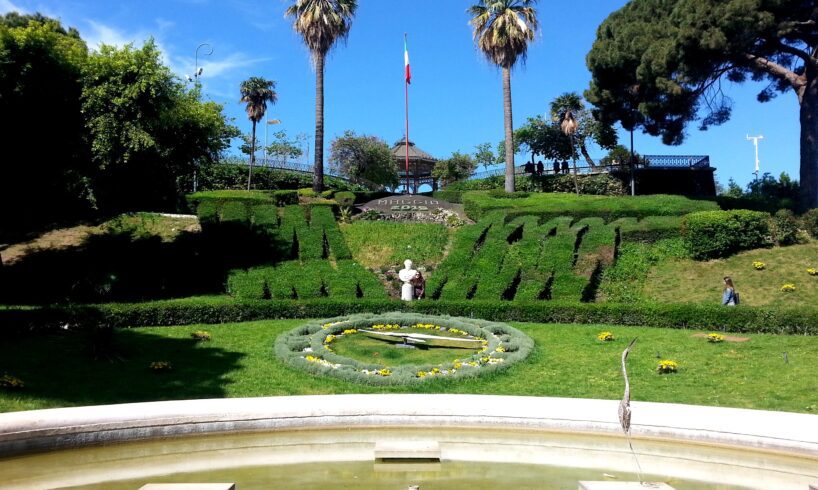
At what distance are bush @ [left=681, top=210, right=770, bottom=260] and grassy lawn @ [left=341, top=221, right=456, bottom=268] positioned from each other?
29.5ft

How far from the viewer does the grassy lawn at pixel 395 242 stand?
22453 mm

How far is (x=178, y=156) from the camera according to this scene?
2094cm

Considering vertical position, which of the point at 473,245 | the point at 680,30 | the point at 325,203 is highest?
the point at 680,30

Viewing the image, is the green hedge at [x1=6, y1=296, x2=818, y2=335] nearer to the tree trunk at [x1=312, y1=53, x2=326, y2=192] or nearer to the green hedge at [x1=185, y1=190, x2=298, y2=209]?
the green hedge at [x1=185, y1=190, x2=298, y2=209]

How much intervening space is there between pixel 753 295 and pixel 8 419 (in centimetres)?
1828

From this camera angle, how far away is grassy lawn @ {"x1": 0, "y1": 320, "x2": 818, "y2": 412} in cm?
959

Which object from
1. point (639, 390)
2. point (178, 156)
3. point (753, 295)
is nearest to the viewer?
point (639, 390)

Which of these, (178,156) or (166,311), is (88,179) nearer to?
(178,156)

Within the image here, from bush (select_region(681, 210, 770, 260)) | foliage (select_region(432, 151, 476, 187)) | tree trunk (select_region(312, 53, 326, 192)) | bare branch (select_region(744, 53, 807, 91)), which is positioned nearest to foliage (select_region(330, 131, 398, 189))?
foliage (select_region(432, 151, 476, 187))

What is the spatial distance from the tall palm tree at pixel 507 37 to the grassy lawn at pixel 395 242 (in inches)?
360

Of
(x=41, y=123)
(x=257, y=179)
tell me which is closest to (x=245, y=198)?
(x=41, y=123)

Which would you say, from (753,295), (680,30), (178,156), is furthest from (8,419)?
(680,30)

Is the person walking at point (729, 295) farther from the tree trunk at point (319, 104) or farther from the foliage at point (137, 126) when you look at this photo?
the tree trunk at point (319, 104)

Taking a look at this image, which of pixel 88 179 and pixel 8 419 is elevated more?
pixel 88 179
